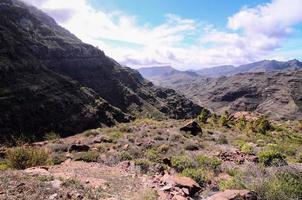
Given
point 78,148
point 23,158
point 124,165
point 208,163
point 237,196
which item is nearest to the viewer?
point 237,196

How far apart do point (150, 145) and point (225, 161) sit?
554 centimetres

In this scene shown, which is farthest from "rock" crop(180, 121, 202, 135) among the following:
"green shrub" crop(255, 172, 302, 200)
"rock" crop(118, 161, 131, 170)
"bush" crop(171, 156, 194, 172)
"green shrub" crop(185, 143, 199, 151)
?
"green shrub" crop(255, 172, 302, 200)

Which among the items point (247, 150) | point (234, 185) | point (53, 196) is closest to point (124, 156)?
point (234, 185)

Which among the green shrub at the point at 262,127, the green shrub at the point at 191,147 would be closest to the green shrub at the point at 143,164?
the green shrub at the point at 191,147

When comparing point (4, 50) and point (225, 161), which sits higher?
point (4, 50)

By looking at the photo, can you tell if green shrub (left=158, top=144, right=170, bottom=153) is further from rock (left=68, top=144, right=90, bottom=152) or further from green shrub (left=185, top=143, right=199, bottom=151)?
rock (left=68, top=144, right=90, bottom=152)

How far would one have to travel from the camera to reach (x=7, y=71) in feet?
339

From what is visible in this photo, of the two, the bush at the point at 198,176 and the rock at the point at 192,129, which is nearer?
the bush at the point at 198,176

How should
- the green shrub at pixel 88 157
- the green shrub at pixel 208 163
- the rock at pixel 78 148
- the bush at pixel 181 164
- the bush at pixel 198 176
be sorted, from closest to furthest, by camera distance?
the bush at pixel 198 176 < the bush at pixel 181 164 < the green shrub at pixel 208 163 < the green shrub at pixel 88 157 < the rock at pixel 78 148

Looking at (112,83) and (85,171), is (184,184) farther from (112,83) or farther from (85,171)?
(112,83)

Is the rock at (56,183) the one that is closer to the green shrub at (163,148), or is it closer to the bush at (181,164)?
the bush at (181,164)

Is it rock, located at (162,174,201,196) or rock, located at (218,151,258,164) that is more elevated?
rock, located at (162,174,201,196)

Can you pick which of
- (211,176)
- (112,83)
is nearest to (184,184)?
(211,176)

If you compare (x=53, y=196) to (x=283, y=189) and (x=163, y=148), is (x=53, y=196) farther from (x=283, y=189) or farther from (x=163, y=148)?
(x=163, y=148)
